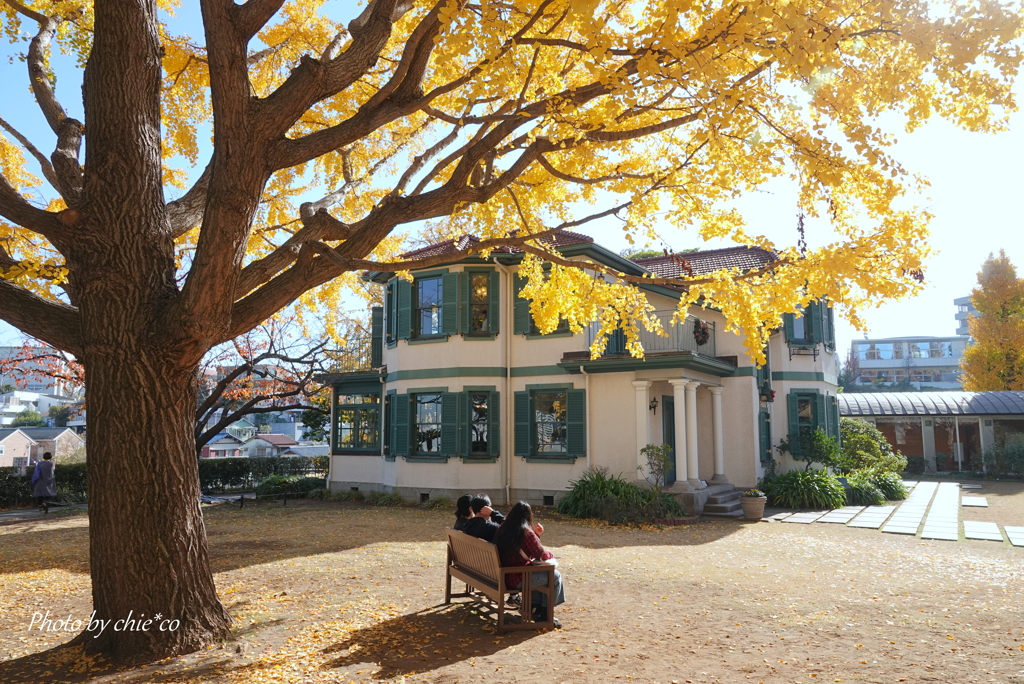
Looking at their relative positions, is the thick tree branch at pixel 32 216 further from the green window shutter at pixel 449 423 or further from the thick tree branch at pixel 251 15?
the green window shutter at pixel 449 423

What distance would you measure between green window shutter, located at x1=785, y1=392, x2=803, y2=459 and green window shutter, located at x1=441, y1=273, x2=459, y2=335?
1031cm

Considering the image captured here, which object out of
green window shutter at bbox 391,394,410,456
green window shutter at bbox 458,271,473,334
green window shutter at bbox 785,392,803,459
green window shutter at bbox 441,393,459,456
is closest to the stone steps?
green window shutter at bbox 785,392,803,459

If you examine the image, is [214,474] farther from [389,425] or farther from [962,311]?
[962,311]

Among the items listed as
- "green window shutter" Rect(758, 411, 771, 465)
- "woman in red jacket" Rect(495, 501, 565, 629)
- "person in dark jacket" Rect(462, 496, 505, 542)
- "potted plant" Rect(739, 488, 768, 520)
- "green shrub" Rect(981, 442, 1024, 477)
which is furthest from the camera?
"green shrub" Rect(981, 442, 1024, 477)

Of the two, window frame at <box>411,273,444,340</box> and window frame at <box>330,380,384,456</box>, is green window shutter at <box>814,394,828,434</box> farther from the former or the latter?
window frame at <box>330,380,384,456</box>

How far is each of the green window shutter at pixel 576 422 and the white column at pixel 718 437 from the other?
3.84m

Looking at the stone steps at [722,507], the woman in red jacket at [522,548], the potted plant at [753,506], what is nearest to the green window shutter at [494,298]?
the stone steps at [722,507]

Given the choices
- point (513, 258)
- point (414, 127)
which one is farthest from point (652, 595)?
point (513, 258)

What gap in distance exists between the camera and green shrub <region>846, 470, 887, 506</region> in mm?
18719

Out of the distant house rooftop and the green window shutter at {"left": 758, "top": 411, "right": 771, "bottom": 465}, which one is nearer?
the green window shutter at {"left": 758, "top": 411, "right": 771, "bottom": 465}

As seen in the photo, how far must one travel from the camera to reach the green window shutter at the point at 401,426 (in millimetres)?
18375

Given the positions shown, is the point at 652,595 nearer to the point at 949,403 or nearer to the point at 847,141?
the point at 847,141

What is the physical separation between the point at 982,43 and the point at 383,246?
1102 cm

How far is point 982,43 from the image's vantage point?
4676 millimetres
